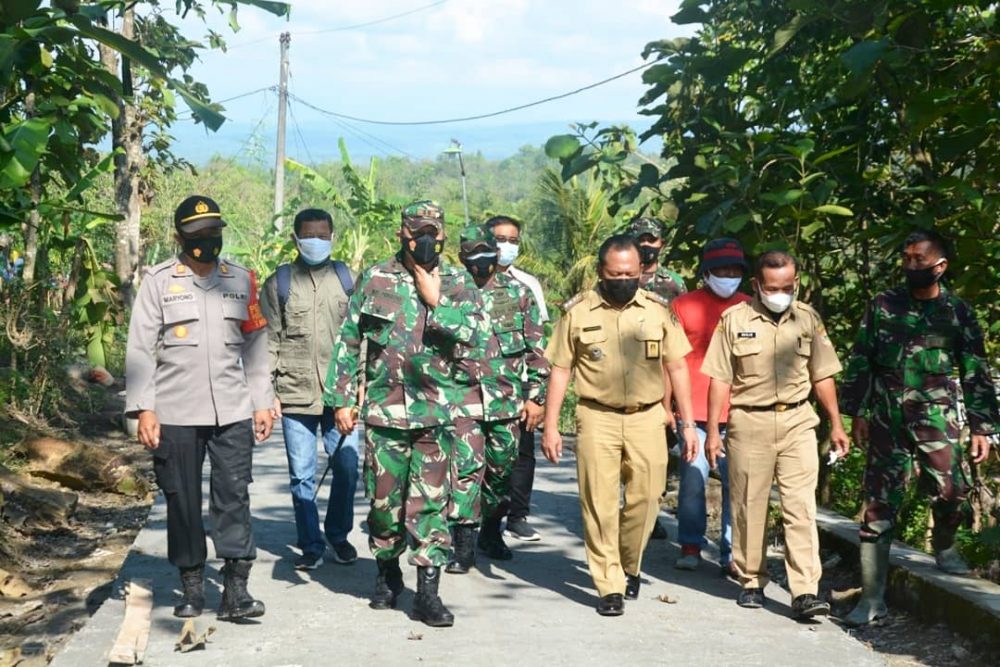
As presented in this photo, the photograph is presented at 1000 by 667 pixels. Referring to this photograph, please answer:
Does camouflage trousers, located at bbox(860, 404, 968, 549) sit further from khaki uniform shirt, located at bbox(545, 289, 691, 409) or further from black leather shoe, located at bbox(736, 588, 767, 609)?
khaki uniform shirt, located at bbox(545, 289, 691, 409)

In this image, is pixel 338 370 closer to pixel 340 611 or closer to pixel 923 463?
pixel 340 611

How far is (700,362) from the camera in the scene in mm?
8016

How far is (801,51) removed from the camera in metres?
9.03

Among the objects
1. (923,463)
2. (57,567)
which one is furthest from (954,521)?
(57,567)

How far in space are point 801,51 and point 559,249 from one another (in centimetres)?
1716

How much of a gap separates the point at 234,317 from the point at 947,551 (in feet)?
12.6

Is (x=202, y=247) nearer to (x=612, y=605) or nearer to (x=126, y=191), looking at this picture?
(x=612, y=605)

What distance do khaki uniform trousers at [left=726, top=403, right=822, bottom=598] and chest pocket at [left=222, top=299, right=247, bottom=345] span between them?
2.57 metres

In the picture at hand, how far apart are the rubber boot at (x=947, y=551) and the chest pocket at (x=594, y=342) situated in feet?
6.56

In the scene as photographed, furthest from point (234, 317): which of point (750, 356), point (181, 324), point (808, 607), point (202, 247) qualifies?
point (808, 607)

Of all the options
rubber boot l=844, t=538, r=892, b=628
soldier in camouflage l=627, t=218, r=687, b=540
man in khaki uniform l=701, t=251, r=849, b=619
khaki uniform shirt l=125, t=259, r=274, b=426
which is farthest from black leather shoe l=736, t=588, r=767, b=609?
khaki uniform shirt l=125, t=259, r=274, b=426

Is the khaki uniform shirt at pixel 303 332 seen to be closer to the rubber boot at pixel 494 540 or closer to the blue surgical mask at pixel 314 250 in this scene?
the blue surgical mask at pixel 314 250

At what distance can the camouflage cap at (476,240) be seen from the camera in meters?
7.77

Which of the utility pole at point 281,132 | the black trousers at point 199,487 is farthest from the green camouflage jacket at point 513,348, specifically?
the utility pole at point 281,132
